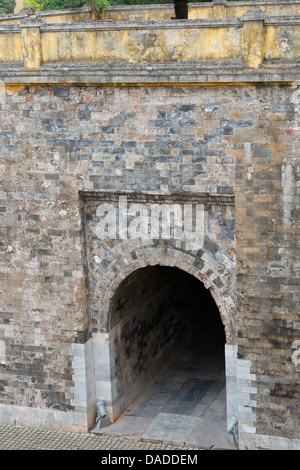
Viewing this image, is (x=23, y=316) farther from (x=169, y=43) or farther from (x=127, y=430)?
(x=169, y=43)

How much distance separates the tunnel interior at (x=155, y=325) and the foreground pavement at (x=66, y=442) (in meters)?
1.01

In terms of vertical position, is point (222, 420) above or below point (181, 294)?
below

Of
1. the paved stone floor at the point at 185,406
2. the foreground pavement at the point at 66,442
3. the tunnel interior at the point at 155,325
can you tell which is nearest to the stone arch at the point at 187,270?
the tunnel interior at the point at 155,325

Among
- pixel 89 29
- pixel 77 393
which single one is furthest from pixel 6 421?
pixel 89 29

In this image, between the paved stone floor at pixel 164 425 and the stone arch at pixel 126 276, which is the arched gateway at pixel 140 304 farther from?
the paved stone floor at pixel 164 425

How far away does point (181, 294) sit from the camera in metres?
20.2

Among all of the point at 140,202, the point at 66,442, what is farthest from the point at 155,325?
the point at 140,202

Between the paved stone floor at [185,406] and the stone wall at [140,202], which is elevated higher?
the stone wall at [140,202]

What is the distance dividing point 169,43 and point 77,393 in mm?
6913

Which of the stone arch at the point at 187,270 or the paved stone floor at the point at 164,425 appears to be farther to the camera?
the paved stone floor at the point at 164,425

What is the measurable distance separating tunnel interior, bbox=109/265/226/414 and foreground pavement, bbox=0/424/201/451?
1.01 m

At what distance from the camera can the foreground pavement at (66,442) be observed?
15852mm

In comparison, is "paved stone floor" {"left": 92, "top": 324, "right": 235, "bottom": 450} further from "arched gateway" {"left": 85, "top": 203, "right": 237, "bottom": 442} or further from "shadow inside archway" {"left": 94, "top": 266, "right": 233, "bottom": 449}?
"arched gateway" {"left": 85, "top": 203, "right": 237, "bottom": 442}

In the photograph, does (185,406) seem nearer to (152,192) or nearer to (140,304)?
(140,304)
